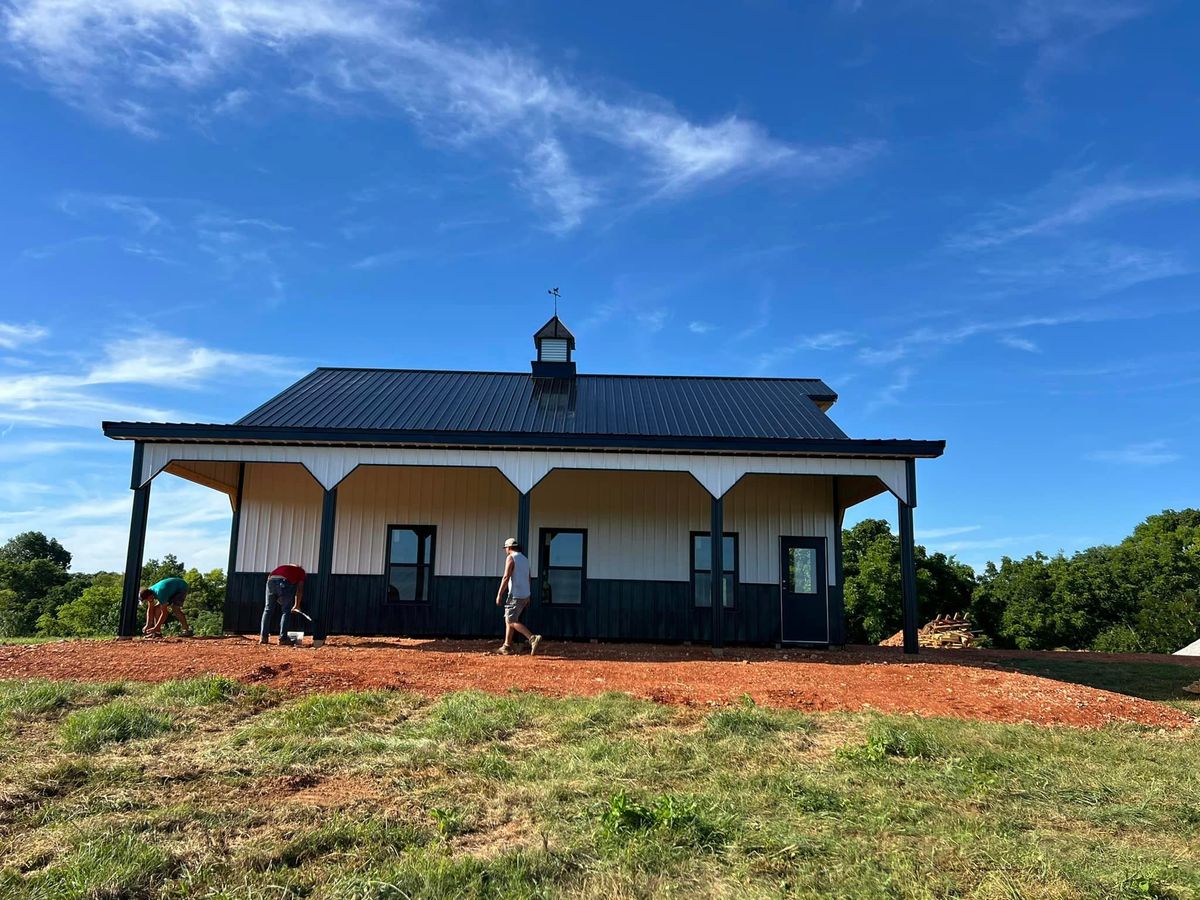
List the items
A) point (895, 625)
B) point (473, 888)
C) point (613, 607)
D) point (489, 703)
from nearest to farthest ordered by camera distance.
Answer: point (473, 888) → point (489, 703) → point (613, 607) → point (895, 625)

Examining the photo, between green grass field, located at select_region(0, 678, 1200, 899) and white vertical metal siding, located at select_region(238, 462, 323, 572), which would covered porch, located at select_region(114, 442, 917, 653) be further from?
green grass field, located at select_region(0, 678, 1200, 899)

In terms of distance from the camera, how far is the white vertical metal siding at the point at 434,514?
1548 cm

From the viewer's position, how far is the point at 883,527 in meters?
32.9

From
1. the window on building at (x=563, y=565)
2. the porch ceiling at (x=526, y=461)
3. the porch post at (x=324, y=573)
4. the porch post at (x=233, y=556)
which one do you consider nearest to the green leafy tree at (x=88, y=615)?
the porch post at (x=233, y=556)

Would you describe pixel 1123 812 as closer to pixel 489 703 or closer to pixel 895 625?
pixel 489 703

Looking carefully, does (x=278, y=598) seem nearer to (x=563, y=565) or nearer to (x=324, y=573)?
(x=324, y=573)

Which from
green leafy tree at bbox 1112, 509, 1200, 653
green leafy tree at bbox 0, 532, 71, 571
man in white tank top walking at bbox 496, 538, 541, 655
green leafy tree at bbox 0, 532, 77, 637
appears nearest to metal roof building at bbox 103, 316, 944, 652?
man in white tank top walking at bbox 496, 538, 541, 655

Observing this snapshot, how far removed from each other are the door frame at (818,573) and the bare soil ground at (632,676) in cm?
326

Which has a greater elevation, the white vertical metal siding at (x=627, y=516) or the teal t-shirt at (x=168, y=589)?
the white vertical metal siding at (x=627, y=516)

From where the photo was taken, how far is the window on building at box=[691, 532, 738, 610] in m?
15.6

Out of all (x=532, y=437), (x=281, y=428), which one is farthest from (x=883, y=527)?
(x=281, y=428)

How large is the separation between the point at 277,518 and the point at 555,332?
702 cm

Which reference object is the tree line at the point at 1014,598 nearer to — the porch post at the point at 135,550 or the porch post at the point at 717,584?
the porch post at the point at 135,550

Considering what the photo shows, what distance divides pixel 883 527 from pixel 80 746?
30799 millimetres
